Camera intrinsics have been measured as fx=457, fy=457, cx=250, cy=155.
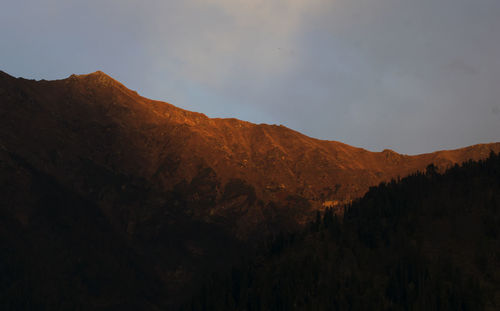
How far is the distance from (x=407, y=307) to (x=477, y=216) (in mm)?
39251

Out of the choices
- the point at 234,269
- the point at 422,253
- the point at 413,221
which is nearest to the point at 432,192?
the point at 413,221

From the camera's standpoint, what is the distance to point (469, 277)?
10475 centimetres

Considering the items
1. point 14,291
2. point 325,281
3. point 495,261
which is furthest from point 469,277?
point 14,291

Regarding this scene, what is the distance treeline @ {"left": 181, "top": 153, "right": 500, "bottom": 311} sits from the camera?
105938 mm

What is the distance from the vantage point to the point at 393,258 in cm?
12244

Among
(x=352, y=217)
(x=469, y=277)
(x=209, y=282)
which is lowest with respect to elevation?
(x=209, y=282)

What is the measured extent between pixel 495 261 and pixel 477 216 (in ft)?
67.3

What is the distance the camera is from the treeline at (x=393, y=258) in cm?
10594

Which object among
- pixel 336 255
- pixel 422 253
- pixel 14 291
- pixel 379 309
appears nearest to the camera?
pixel 379 309

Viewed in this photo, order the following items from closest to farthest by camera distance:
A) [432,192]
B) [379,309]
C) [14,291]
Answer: [379,309], [432,192], [14,291]

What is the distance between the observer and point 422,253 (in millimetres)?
118625

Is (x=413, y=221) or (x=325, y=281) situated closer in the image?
(x=325, y=281)

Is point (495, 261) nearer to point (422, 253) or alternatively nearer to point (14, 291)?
point (422, 253)

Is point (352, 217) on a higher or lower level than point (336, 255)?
higher
